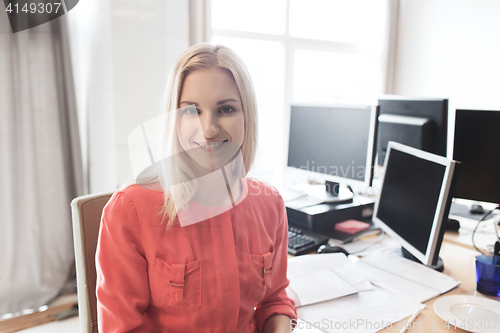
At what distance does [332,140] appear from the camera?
1.71m

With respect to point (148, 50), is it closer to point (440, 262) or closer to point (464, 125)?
point (464, 125)

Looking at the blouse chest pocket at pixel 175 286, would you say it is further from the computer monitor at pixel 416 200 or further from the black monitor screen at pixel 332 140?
the black monitor screen at pixel 332 140

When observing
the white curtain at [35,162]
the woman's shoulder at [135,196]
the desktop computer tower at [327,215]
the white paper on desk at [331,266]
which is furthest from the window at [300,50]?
the woman's shoulder at [135,196]

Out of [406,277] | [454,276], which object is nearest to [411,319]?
[406,277]

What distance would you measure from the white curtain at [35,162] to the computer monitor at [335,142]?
3.68ft

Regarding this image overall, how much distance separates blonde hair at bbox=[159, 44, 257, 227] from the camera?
821 millimetres

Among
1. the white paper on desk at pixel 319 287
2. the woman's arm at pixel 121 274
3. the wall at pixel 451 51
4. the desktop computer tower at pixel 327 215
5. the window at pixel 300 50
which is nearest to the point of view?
the woman's arm at pixel 121 274

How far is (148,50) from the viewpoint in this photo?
1793 millimetres

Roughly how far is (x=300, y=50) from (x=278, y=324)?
2.03 m

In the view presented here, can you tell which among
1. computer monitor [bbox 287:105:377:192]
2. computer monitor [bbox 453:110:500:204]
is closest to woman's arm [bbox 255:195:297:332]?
computer monitor [bbox 287:105:377:192]

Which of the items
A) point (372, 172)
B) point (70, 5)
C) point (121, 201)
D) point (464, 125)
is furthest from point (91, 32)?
point (464, 125)

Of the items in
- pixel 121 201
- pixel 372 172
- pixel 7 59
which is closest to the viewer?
pixel 121 201

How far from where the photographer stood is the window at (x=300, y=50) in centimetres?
231

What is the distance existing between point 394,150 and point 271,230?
61cm
